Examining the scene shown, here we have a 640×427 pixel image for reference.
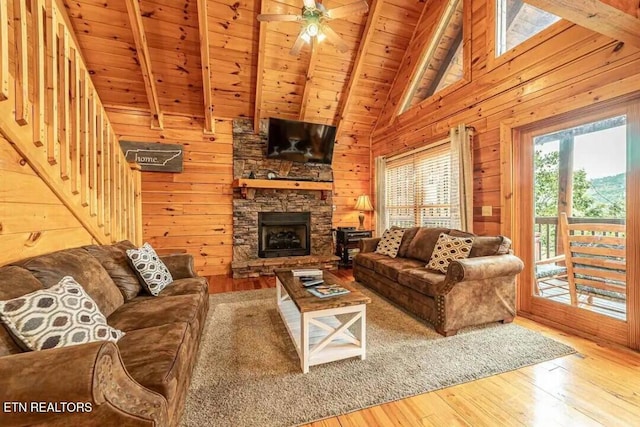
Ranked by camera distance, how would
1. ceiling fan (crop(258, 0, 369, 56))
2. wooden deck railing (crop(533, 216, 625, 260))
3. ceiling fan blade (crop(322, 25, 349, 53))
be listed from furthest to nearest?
ceiling fan blade (crop(322, 25, 349, 53)) → wooden deck railing (crop(533, 216, 625, 260)) → ceiling fan (crop(258, 0, 369, 56))

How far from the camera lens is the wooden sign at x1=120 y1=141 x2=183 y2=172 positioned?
423 cm

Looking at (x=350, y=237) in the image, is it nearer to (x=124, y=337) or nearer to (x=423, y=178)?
(x=423, y=178)

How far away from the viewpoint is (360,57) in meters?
3.97

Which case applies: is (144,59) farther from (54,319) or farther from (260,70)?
(54,319)

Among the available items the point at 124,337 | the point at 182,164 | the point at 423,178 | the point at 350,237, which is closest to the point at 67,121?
the point at 124,337

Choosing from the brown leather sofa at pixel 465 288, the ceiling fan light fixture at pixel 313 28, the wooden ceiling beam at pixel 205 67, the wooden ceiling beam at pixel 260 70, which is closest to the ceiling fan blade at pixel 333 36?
the ceiling fan light fixture at pixel 313 28

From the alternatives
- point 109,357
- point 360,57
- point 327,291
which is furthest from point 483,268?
point 360,57

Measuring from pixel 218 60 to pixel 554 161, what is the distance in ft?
14.4

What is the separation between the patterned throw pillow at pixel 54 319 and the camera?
1.07m

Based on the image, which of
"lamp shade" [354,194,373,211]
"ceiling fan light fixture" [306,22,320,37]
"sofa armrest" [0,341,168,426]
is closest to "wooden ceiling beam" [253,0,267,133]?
"ceiling fan light fixture" [306,22,320,37]

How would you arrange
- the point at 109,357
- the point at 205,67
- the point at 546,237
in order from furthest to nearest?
1. the point at 205,67
2. the point at 546,237
3. the point at 109,357

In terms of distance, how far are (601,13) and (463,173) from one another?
1946 millimetres

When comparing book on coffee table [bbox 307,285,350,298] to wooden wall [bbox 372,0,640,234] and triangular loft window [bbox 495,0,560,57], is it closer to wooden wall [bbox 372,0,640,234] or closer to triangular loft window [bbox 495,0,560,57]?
wooden wall [bbox 372,0,640,234]

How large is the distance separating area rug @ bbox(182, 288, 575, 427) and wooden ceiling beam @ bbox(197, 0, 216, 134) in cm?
321
